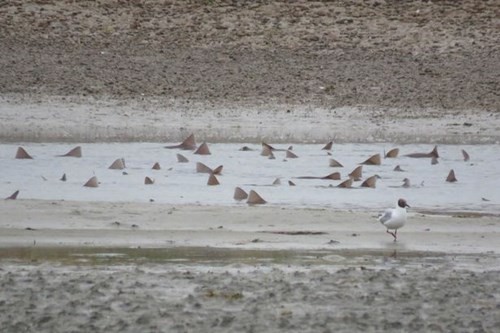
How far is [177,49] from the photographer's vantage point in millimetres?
19859

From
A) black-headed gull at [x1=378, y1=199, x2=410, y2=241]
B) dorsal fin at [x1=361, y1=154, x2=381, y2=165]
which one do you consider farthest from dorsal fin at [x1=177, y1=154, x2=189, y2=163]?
black-headed gull at [x1=378, y1=199, x2=410, y2=241]

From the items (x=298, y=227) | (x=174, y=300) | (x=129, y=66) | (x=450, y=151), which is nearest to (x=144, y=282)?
(x=174, y=300)

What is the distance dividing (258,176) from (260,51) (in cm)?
522

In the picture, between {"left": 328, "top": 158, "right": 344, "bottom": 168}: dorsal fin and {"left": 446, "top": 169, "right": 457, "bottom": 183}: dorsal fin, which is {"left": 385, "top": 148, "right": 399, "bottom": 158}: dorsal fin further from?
{"left": 446, "top": 169, "right": 457, "bottom": 183}: dorsal fin

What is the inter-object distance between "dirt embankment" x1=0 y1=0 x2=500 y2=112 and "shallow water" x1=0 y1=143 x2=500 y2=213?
5.96 ft

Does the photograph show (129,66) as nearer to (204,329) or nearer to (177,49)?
(177,49)

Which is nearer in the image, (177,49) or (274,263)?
(274,263)

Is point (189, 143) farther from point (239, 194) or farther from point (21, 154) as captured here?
point (239, 194)

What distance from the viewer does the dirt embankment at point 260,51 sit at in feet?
61.9

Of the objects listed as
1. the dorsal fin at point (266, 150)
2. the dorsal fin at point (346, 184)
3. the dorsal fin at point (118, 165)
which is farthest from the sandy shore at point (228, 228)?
the dorsal fin at point (266, 150)

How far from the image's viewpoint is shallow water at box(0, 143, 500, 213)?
13453mm

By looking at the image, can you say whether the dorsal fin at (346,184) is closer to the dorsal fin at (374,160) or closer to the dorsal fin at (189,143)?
the dorsal fin at (374,160)

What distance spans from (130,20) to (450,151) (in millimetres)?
5642

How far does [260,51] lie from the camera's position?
65.0 ft
